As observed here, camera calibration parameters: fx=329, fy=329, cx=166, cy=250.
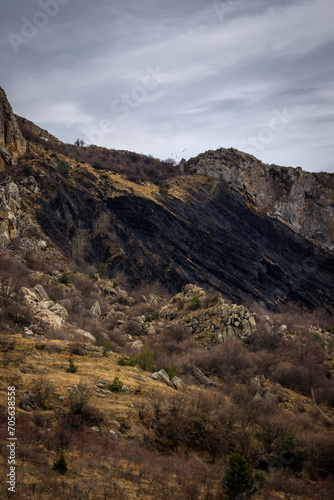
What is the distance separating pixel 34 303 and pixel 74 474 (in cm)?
1138

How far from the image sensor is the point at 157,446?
827 centimetres

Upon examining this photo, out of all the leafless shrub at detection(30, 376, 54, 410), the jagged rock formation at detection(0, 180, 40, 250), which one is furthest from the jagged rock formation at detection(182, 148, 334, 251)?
the leafless shrub at detection(30, 376, 54, 410)

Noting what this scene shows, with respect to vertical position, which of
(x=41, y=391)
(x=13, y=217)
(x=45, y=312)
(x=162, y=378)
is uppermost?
(x=13, y=217)

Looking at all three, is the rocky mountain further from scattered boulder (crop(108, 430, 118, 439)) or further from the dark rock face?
scattered boulder (crop(108, 430, 118, 439))

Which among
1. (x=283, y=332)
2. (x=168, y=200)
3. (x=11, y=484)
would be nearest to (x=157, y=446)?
(x=11, y=484)

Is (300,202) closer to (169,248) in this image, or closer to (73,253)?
(169,248)

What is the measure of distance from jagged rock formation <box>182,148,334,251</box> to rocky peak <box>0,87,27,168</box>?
140 feet

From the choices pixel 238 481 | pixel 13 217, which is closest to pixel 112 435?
pixel 238 481

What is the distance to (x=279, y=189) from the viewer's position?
79688 millimetres

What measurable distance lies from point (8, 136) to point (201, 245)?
33444mm

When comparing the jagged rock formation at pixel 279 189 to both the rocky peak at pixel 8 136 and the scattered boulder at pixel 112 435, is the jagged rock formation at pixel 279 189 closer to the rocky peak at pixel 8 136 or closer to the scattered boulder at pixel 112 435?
the rocky peak at pixel 8 136

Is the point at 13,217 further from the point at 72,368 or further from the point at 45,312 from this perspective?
the point at 72,368

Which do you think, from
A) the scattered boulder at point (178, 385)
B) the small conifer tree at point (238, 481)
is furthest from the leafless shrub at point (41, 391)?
the scattered boulder at point (178, 385)

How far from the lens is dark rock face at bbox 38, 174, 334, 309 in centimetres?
4675
